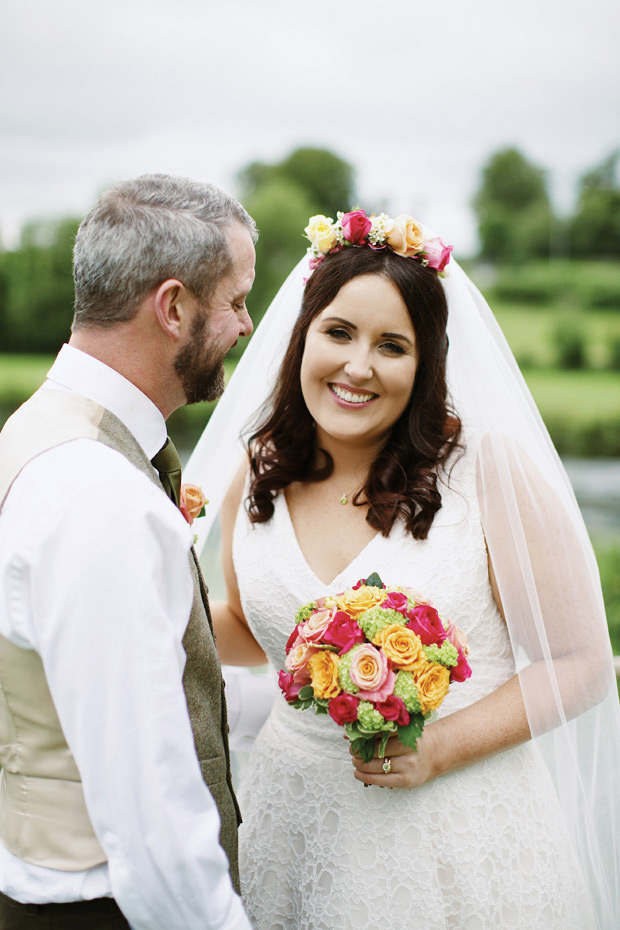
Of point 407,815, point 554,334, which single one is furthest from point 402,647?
point 554,334

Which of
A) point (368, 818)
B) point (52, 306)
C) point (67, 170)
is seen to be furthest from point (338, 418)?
point (67, 170)

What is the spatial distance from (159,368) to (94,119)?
1256 cm

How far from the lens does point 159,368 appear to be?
5.26 ft

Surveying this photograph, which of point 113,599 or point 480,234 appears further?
point 480,234

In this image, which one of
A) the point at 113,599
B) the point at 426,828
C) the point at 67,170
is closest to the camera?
the point at 113,599

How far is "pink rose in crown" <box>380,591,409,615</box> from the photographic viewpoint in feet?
5.84

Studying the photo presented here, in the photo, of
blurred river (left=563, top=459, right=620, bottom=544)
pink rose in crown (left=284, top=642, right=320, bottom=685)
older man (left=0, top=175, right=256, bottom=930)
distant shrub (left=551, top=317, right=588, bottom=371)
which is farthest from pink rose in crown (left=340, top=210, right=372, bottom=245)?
distant shrub (left=551, top=317, right=588, bottom=371)

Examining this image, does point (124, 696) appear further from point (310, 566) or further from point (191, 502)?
point (310, 566)

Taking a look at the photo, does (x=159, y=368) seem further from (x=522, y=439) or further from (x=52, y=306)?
(x=52, y=306)

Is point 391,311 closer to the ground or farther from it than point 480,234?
closer to the ground

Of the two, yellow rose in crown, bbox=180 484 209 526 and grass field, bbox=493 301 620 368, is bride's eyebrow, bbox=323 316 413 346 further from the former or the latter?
grass field, bbox=493 301 620 368

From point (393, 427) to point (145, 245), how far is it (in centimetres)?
117

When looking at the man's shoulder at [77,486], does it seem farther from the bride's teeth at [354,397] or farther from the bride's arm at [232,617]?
the bride's arm at [232,617]

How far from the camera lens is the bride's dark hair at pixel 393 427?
2260 millimetres
